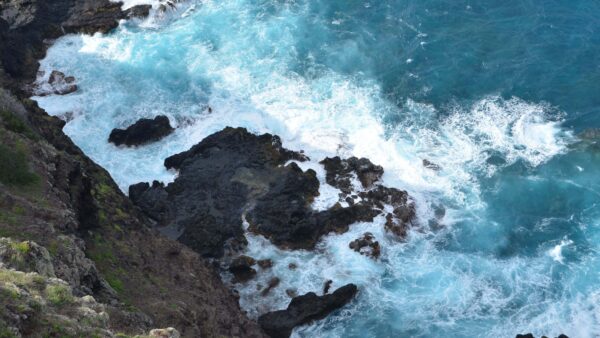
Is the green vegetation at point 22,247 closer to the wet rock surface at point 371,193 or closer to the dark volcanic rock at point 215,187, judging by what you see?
the dark volcanic rock at point 215,187

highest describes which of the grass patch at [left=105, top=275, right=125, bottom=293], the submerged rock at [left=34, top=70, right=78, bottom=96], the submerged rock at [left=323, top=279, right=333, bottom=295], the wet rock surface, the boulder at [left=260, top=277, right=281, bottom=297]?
the grass patch at [left=105, top=275, right=125, bottom=293]

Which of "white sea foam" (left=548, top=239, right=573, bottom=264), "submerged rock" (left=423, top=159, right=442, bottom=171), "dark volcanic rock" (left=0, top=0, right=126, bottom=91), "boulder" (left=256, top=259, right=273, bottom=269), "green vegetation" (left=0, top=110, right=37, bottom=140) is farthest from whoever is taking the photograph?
"dark volcanic rock" (left=0, top=0, right=126, bottom=91)

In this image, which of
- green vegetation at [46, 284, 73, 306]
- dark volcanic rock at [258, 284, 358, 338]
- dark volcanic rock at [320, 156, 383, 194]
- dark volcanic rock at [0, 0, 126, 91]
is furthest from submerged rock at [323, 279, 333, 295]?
dark volcanic rock at [0, 0, 126, 91]

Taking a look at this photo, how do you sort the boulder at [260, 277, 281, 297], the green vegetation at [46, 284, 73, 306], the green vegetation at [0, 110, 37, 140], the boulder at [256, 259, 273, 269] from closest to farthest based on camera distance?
the green vegetation at [46, 284, 73, 306] < the green vegetation at [0, 110, 37, 140] < the boulder at [260, 277, 281, 297] < the boulder at [256, 259, 273, 269]

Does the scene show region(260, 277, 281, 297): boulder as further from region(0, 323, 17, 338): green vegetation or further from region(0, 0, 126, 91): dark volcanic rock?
region(0, 0, 126, 91): dark volcanic rock

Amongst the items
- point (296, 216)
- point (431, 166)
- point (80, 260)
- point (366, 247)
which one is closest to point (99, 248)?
point (80, 260)

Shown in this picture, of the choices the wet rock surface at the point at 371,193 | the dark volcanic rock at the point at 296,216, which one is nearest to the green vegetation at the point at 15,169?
the dark volcanic rock at the point at 296,216
